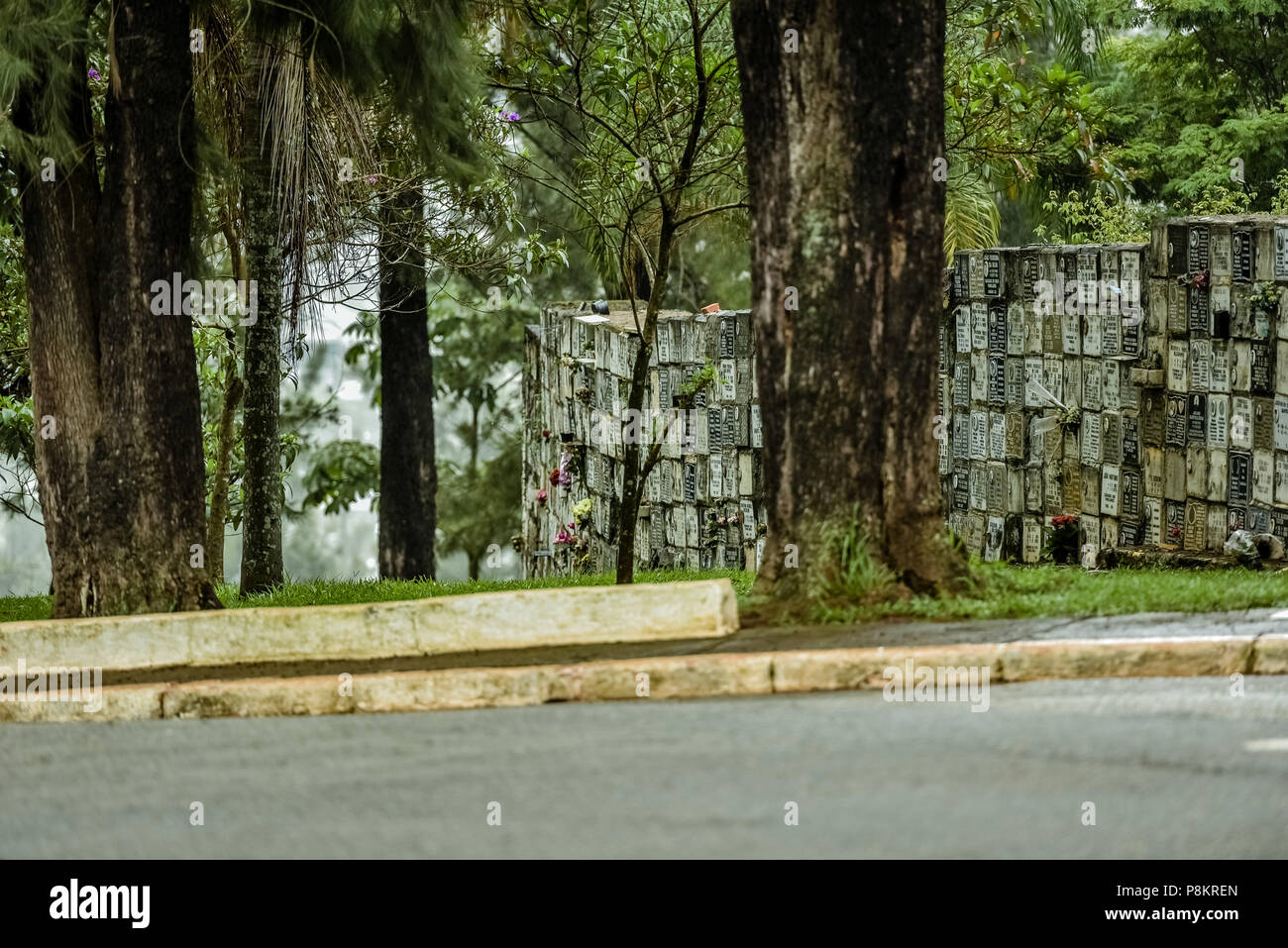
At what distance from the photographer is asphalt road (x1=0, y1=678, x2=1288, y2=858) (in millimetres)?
5215

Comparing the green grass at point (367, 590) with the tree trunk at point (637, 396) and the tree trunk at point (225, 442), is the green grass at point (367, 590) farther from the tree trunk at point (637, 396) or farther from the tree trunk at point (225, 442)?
the tree trunk at point (225, 442)

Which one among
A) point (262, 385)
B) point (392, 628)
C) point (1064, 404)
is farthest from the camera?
point (262, 385)

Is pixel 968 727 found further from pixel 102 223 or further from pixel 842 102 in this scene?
pixel 102 223

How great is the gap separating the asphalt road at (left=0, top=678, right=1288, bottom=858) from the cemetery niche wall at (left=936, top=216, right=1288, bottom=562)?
4.43m

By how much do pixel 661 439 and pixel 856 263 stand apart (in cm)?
549

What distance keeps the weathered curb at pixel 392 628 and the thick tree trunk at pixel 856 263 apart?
2.32ft

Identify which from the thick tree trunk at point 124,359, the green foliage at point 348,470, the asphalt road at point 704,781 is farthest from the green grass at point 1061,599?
the green foliage at point 348,470

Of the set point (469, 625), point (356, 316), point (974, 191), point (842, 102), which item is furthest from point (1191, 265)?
point (356, 316)

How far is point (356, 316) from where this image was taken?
98.6ft

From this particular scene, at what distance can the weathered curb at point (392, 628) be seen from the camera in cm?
848

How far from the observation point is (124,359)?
33.1ft

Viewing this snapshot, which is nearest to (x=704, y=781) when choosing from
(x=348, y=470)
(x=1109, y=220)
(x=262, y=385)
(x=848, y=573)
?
(x=848, y=573)

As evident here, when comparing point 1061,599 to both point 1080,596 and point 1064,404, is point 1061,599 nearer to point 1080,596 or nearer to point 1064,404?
point 1080,596

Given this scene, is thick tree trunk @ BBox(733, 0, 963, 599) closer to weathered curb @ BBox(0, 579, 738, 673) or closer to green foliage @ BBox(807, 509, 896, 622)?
green foliage @ BBox(807, 509, 896, 622)
